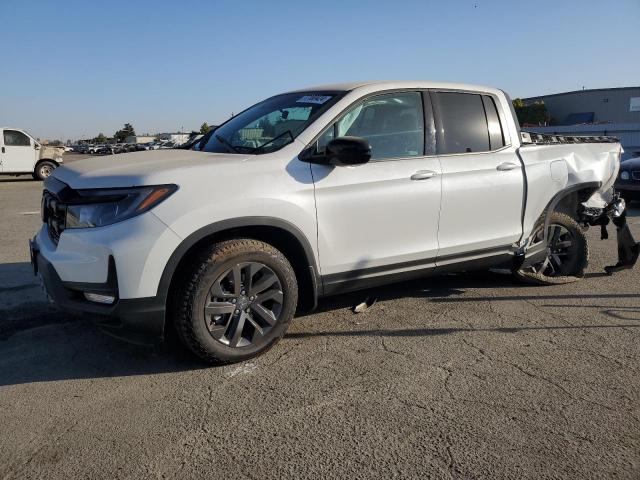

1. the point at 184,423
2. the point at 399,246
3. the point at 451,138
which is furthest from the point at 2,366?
the point at 451,138

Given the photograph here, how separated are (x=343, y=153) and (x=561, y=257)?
123 inches

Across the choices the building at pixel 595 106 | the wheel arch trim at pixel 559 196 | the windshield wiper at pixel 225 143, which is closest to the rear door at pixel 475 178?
the wheel arch trim at pixel 559 196

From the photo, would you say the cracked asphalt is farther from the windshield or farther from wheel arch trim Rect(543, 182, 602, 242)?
the windshield

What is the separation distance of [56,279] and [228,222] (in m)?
1.10

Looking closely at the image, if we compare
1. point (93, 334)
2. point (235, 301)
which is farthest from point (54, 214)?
point (235, 301)

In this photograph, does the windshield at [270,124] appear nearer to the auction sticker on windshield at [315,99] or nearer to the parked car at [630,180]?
the auction sticker on windshield at [315,99]

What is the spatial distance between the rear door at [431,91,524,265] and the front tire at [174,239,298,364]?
1459mm

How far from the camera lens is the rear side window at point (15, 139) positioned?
18969mm

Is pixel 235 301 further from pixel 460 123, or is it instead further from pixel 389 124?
pixel 460 123

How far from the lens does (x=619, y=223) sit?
5.85 meters

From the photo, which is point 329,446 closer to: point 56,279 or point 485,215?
point 56,279

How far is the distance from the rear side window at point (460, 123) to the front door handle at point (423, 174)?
0.26m

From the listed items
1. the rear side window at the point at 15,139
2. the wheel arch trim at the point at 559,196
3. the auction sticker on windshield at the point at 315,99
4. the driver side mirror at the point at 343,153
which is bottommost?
the wheel arch trim at the point at 559,196

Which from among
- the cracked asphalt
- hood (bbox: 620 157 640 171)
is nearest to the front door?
the cracked asphalt
